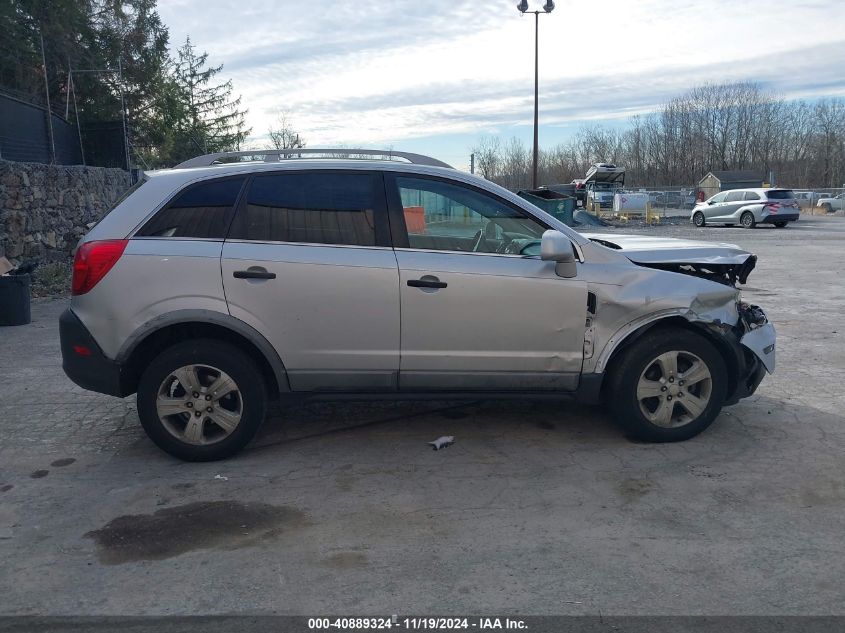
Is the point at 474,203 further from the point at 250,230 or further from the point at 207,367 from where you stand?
the point at 207,367

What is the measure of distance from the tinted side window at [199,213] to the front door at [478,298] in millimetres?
1061

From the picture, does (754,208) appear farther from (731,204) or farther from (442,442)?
(442,442)

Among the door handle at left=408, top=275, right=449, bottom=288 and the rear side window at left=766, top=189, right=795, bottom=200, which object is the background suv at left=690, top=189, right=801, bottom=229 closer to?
the rear side window at left=766, top=189, right=795, bottom=200

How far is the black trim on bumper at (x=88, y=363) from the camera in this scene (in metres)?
4.76

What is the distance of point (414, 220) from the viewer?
16.3ft

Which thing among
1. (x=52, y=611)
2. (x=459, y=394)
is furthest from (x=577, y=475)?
(x=52, y=611)

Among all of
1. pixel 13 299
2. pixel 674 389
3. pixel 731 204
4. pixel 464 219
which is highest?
pixel 464 219

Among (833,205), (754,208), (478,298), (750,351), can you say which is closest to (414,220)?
(478,298)

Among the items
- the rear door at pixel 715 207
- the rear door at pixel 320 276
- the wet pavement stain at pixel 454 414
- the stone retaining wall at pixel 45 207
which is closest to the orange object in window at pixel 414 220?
the rear door at pixel 320 276

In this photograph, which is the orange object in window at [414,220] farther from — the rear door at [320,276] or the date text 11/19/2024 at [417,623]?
the date text 11/19/2024 at [417,623]

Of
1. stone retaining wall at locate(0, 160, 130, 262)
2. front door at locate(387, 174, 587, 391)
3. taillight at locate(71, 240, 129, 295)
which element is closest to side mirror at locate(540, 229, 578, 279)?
front door at locate(387, 174, 587, 391)

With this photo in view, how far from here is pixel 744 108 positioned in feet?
279

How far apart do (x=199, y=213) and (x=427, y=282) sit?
1.54 meters

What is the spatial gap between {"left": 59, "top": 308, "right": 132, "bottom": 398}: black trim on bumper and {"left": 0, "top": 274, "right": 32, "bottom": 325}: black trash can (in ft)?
18.3
